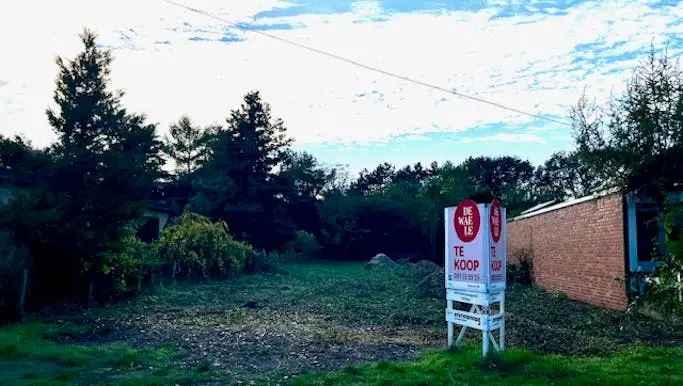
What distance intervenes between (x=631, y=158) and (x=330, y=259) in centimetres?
3127

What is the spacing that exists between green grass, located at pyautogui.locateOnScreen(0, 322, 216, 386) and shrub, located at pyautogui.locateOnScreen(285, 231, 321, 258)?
1223 inches

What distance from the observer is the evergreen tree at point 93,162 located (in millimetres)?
13695

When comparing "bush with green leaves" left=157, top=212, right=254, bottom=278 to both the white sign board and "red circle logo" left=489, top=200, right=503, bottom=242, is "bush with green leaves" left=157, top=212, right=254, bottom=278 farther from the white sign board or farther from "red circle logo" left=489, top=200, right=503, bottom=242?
"red circle logo" left=489, top=200, right=503, bottom=242

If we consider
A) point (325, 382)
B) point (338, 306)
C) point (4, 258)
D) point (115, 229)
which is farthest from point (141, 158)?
point (325, 382)

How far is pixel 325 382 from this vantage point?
22.0ft

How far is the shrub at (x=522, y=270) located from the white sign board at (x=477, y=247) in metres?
12.7

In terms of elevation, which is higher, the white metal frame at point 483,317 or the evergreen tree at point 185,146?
the evergreen tree at point 185,146

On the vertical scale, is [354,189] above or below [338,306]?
above

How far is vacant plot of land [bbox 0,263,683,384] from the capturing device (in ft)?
24.1

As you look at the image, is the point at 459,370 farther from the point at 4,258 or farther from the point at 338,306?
the point at 4,258

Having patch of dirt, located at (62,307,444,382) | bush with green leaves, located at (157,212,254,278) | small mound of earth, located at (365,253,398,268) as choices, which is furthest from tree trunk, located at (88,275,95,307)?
small mound of earth, located at (365,253,398,268)

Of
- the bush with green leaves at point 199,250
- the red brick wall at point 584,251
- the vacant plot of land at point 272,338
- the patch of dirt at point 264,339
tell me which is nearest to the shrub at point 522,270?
the red brick wall at point 584,251

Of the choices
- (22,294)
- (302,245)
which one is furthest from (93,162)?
(302,245)

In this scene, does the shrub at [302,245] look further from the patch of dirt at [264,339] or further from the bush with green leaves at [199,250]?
the patch of dirt at [264,339]
